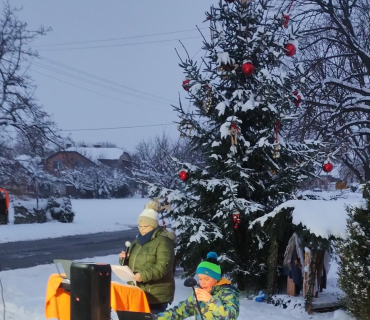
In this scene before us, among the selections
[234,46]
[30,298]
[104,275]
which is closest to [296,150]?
[234,46]

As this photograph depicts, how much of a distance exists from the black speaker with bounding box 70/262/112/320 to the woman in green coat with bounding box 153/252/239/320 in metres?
0.64

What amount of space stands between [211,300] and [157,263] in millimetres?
1197

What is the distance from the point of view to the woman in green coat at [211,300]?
11.8 feet

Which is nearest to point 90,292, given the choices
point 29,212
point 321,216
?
point 321,216

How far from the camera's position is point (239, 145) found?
9438 mm

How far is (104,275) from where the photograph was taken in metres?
3.41

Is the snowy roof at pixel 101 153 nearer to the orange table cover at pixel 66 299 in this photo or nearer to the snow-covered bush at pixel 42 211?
the snow-covered bush at pixel 42 211

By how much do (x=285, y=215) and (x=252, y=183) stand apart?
51.4 inches

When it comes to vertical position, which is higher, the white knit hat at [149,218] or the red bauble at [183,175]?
the red bauble at [183,175]

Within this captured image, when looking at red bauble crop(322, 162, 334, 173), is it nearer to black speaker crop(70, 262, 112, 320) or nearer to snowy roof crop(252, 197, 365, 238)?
snowy roof crop(252, 197, 365, 238)

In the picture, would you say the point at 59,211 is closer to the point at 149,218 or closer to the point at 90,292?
the point at 149,218

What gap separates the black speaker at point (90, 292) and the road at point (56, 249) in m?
11.2

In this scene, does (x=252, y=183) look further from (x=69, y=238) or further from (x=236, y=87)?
(x=69, y=238)

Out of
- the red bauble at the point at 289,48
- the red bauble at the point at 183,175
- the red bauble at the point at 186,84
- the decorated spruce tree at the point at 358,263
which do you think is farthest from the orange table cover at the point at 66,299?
the red bauble at the point at 289,48
